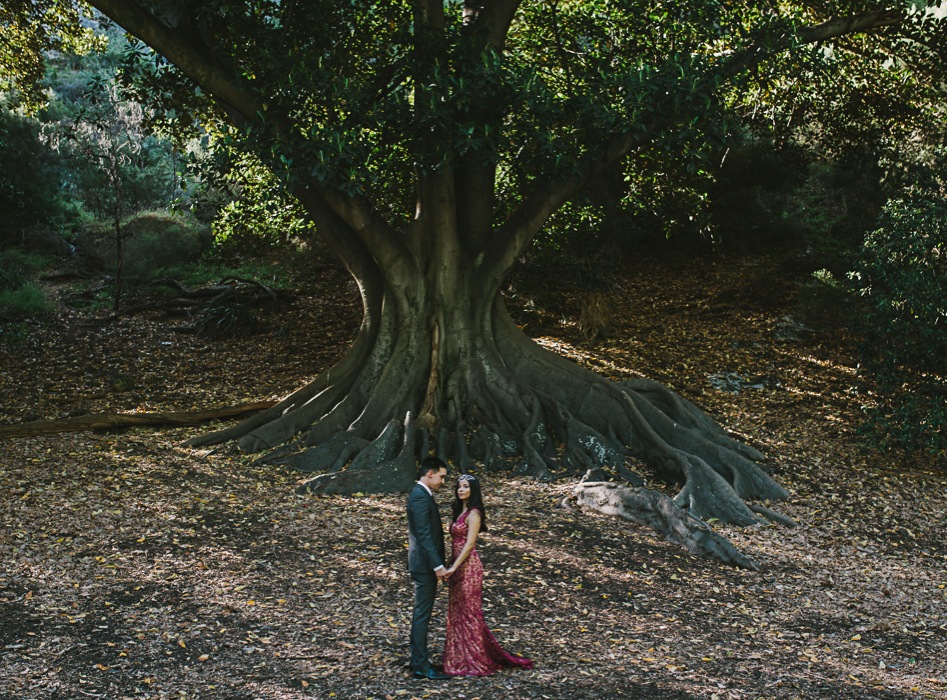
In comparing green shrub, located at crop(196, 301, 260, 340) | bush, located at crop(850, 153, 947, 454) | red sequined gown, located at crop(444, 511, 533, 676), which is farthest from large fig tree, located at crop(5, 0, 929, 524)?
green shrub, located at crop(196, 301, 260, 340)

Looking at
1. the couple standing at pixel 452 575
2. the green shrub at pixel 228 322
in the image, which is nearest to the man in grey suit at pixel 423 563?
the couple standing at pixel 452 575

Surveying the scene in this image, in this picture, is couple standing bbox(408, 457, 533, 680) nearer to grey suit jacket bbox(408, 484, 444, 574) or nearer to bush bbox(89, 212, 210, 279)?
grey suit jacket bbox(408, 484, 444, 574)

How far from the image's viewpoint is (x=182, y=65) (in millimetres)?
9062

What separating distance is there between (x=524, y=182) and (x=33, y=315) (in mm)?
12617

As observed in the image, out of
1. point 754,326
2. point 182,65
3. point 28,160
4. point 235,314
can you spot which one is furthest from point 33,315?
A: point 754,326

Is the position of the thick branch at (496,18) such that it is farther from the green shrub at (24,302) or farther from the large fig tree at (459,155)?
the green shrub at (24,302)

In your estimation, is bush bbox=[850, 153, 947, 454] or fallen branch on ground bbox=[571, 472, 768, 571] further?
bush bbox=[850, 153, 947, 454]

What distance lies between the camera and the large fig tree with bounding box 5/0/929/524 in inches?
347

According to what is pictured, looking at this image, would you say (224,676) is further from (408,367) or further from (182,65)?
(182,65)

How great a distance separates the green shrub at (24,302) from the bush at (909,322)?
17038 mm

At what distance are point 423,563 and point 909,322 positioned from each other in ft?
26.3

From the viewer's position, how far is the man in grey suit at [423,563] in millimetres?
4742

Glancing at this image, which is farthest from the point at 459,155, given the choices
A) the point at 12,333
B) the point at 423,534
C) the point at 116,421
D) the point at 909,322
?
the point at 12,333

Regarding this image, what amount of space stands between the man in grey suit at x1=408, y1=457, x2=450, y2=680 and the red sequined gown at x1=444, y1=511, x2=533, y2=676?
113 mm
